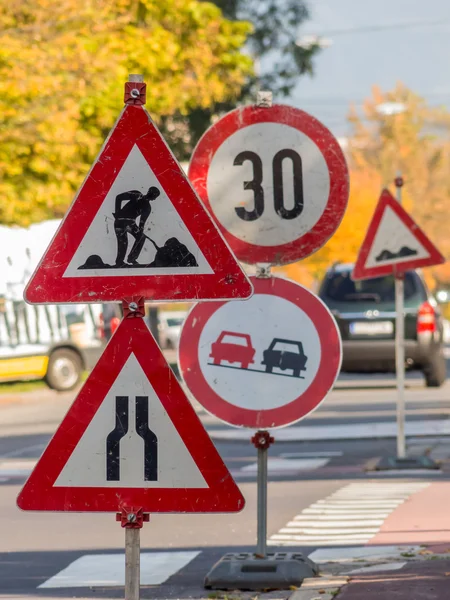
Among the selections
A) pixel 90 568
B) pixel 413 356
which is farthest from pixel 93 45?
pixel 90 568

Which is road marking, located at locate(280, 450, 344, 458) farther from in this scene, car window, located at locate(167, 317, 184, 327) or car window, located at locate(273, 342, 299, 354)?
car window, located at locate(167, 317, 184, 327)

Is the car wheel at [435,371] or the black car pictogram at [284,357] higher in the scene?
the car wheel at [435,371]

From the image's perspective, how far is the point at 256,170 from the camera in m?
7.20

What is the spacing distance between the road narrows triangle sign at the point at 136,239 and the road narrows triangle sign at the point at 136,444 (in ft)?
0.60

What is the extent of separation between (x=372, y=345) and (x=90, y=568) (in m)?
14.4

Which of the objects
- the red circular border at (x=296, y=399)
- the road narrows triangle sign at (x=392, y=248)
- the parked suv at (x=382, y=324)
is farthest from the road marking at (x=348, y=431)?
the red circular border at (x=296, y=399)

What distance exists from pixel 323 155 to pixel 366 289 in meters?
15.6

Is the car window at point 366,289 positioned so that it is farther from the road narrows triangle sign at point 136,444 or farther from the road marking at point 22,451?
the road narrows triangle sign at point 136,444

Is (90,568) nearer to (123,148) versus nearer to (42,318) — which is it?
(123,148)

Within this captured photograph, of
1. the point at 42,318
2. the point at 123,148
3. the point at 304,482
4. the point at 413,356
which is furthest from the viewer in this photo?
the point at 42,318

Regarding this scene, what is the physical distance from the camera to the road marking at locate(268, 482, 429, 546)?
363 inches

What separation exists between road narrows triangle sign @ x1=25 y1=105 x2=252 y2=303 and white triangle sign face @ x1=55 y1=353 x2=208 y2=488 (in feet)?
0.96

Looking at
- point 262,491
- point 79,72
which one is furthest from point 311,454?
point 79,72

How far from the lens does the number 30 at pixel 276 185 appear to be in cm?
719
